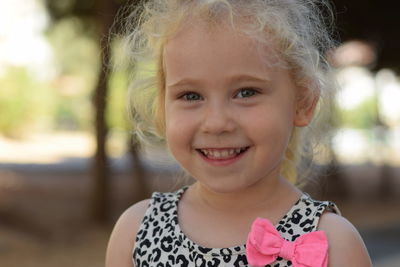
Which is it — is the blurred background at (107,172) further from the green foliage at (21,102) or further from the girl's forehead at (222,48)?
the green foliage at (21,102)

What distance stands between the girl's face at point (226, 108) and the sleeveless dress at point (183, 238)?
0.15 meters

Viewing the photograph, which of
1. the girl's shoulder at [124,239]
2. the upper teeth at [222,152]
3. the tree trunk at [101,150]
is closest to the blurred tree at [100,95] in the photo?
the tree trunk at [101,150]

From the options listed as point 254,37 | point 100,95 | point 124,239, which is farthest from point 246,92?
point 100,95

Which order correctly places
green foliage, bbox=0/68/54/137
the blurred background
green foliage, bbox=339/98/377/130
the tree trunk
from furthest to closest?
green foliage, bbox=339/98/377/130
green foliage, bbox=0/68/54/137
the tree trunk
the blurred background

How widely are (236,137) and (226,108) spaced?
3.0 inches

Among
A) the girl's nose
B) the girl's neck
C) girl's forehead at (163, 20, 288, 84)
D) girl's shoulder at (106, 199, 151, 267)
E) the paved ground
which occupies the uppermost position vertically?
girl's forehead at (163, 20, 288, 84)

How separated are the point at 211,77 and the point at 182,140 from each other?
19 centimetres

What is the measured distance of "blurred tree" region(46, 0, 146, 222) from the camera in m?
8.92

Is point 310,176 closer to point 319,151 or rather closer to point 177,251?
point 319,151

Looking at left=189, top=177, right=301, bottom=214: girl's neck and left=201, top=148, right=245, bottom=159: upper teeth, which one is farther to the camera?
left=189, top=177, right=301, bottom=214: girl's neck

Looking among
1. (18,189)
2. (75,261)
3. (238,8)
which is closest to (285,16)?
(238,8)

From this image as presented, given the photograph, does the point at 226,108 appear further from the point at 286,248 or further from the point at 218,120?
the point at 286,248

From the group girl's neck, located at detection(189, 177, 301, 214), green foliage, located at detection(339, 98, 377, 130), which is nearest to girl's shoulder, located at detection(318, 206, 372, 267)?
girl's neck, located at detection(189, 177, 301, 214)

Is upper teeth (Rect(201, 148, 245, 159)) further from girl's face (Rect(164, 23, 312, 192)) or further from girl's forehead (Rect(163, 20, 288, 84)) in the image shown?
girl's forehead (Rect(163, 20, 288, 84))
